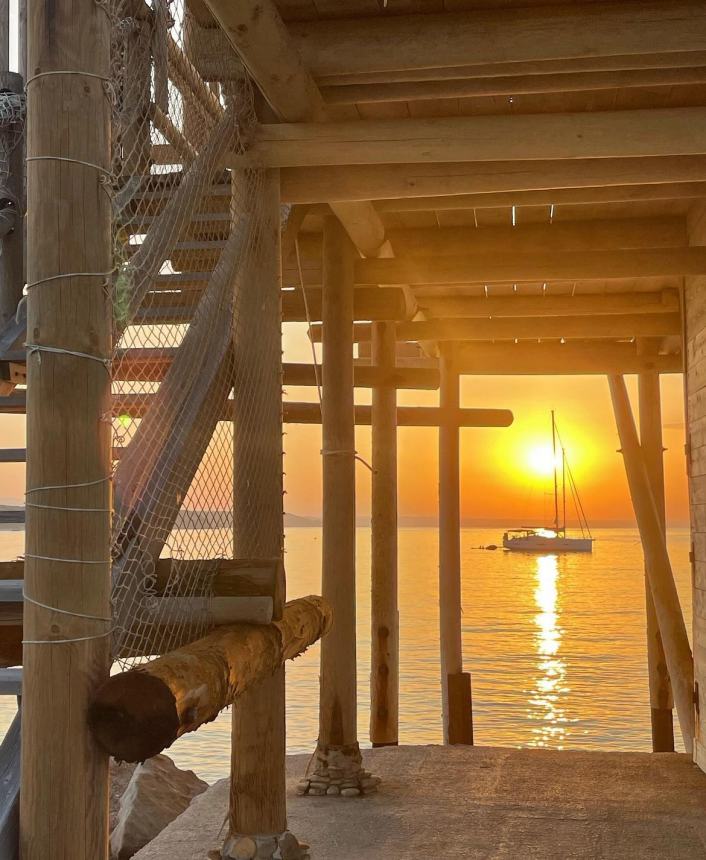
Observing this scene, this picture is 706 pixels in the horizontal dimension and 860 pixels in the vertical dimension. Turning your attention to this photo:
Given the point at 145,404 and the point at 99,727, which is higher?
the point at 145,404

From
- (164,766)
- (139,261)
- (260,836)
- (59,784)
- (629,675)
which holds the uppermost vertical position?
(139,261)

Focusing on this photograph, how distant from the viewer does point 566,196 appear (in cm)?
660

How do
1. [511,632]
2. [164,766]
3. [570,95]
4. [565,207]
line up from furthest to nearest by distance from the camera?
[511,632]
[164,766]
[565,207]
[570,95]

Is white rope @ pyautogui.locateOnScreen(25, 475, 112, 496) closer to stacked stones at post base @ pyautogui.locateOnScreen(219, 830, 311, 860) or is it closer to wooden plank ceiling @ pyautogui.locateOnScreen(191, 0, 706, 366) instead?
wooden plank ceiling @ pyautogui.locateOnScreen(191, 0, 706, 366)

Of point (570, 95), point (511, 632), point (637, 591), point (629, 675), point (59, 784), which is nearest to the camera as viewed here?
point (59, 784)

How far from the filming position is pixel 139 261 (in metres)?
4.25

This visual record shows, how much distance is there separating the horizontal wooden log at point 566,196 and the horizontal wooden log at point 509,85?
48.9 inches

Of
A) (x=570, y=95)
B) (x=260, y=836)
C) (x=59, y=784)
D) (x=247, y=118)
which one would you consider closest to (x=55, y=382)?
(x=59, y=784)

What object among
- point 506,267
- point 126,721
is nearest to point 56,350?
point 126,721

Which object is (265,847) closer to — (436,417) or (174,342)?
(174,342)

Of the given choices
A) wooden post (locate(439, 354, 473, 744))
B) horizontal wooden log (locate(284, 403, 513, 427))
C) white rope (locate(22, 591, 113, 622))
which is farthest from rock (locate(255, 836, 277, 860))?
horizontal wooden log (locate(284, 403, 513, 427))

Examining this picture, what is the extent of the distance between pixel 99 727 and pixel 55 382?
0.89 metres

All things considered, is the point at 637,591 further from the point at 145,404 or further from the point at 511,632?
the point at 145,404

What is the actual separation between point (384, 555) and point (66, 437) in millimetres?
6124
